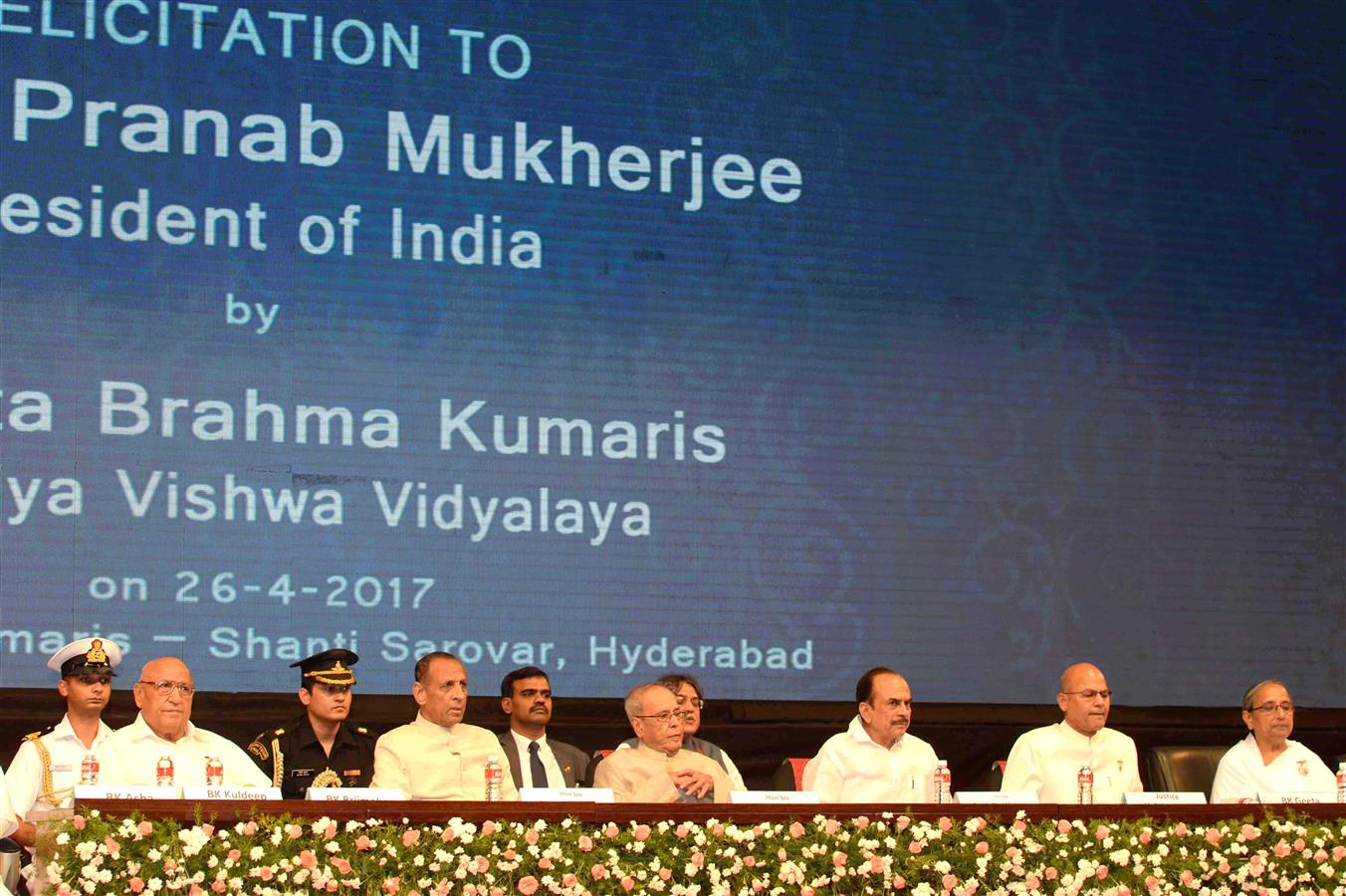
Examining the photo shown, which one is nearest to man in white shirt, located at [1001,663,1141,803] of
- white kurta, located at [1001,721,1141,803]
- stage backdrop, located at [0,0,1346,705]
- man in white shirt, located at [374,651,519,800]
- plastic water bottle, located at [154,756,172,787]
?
white kurta, located at [1001,721,1141,803]

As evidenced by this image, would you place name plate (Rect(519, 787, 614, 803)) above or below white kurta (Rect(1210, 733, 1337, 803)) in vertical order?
below

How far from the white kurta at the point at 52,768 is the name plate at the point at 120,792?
77 centimetres

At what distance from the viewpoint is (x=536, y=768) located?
521 centimetres

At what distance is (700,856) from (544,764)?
Answer: 1.57 metres

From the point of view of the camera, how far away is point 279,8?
5.50m

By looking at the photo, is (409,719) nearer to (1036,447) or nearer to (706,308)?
(706,308)

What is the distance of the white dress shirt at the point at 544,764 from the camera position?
5172mm

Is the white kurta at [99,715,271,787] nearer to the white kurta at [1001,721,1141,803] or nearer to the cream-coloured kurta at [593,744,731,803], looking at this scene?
the cream-coloured kurta at [593,744,731,803]

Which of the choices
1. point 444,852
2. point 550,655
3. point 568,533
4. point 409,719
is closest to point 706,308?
point 568,533

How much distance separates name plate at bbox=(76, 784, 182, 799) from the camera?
3.61m

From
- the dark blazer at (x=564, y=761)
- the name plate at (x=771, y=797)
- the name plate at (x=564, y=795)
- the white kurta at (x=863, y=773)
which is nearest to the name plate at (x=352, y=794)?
the name plate at (x=564, y=795)

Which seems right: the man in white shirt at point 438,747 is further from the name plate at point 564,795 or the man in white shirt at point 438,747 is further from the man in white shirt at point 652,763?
the name plate at point 564,795

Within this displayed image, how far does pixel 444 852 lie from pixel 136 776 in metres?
1.29

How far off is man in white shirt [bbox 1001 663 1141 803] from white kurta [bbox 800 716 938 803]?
265mm
